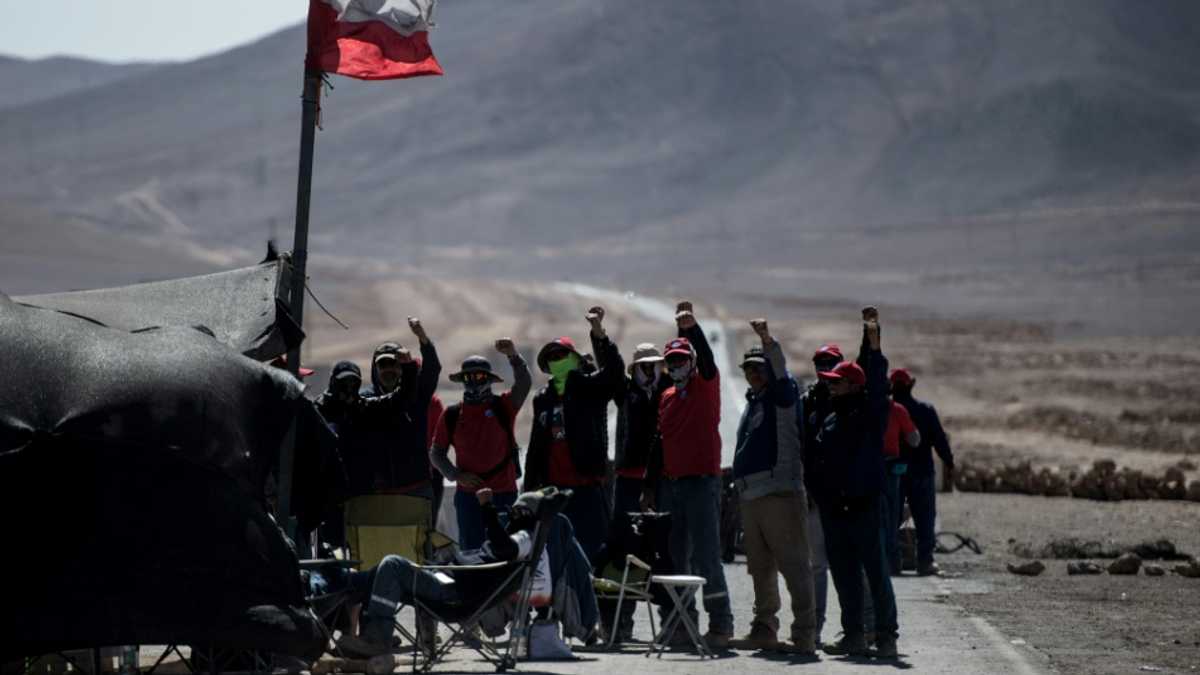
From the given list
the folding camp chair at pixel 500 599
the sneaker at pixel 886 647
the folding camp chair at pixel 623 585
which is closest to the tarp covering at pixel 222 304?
the folding camp chair at pixel 500 599

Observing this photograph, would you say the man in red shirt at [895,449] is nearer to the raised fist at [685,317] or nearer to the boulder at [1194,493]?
the raised fist at [685,317]

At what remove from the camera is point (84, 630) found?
27.6 feet

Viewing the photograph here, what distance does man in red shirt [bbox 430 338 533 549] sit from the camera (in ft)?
39.1

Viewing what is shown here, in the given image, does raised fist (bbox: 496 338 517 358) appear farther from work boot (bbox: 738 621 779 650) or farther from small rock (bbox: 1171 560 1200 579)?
small rock (bbox: 1171 560 1200 579)

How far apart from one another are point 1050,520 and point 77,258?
97.8 meters

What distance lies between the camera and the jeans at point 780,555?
11.4m

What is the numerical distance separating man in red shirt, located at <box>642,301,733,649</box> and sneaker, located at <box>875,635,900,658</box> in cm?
79

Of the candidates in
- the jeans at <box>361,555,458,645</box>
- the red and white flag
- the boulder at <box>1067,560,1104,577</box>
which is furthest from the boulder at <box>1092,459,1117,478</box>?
the jeans at <box>361,555,458,645</box>

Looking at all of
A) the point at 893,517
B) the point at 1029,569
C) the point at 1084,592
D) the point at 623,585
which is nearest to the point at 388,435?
the point at 623,585

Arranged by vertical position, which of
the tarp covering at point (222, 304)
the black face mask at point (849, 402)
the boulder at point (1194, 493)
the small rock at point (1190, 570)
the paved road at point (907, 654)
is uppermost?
the tarp covering at point (222, 304)

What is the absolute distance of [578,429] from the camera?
1175 centimetres

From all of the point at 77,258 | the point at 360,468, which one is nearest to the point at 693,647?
the point at 360,468

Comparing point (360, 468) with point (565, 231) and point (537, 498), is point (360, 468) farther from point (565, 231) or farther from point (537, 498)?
point (565, 231)

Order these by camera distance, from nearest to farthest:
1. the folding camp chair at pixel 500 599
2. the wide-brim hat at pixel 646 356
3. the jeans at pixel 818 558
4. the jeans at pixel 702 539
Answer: the folding camp chair at pixel 500 599 < the jeans at pixel 702 539 < the wide-brim hat at pixel 646 356 < the jeans at pixel 818 558
